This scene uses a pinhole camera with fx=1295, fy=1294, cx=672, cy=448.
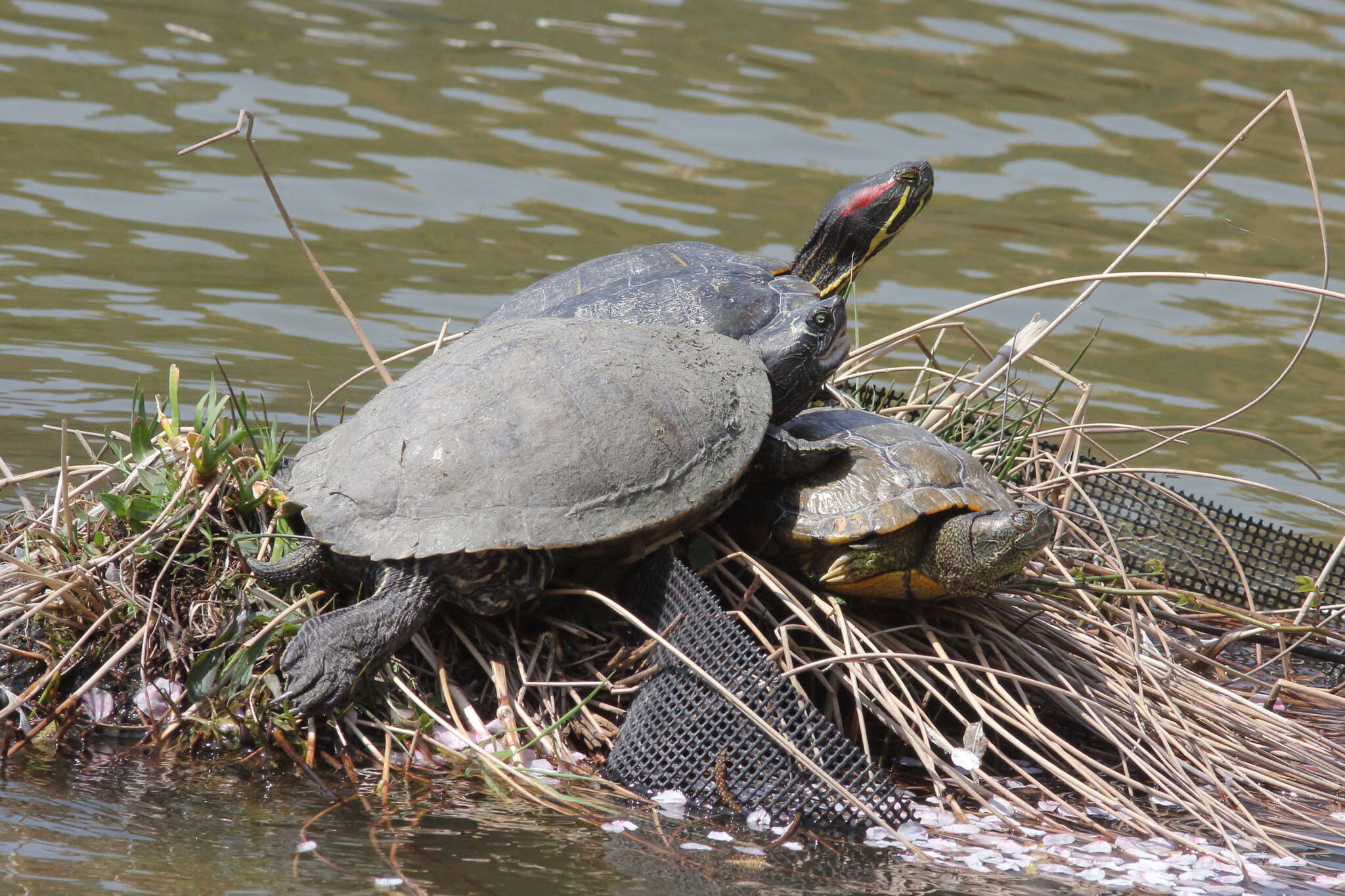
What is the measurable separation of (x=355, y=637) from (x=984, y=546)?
141cm

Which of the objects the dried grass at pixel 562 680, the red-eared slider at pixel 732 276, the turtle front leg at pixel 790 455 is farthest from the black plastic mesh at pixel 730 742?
the red-eared slider at pixel 732 276

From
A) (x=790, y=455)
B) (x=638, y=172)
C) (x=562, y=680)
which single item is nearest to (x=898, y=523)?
(x=790, y=455)

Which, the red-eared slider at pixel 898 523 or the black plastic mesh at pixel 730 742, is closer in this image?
the black plastic mesh at pixel 730 742

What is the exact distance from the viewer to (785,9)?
12.2 m

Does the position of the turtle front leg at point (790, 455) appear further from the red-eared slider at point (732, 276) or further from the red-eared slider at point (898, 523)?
the red-eared slider at point (732, 276)

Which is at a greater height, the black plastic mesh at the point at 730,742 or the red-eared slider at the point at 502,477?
the red-eared slider at the point at 502,477

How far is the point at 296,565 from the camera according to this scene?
287 centimetres

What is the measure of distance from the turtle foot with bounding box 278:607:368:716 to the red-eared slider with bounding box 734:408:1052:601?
102cm

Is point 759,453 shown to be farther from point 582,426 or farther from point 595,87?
point 595,87

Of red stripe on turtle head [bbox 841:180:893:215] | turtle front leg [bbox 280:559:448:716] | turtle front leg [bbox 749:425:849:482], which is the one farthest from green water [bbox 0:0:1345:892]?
red stripe on turtle head [bbox 841:180:893:215]

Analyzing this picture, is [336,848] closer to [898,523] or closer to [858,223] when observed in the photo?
[898,523]

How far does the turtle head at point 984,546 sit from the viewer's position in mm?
2939

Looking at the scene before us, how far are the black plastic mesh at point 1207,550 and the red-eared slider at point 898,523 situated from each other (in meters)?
1.36

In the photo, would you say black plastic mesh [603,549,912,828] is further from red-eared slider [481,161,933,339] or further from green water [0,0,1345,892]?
green water [0,0,1345,892]
